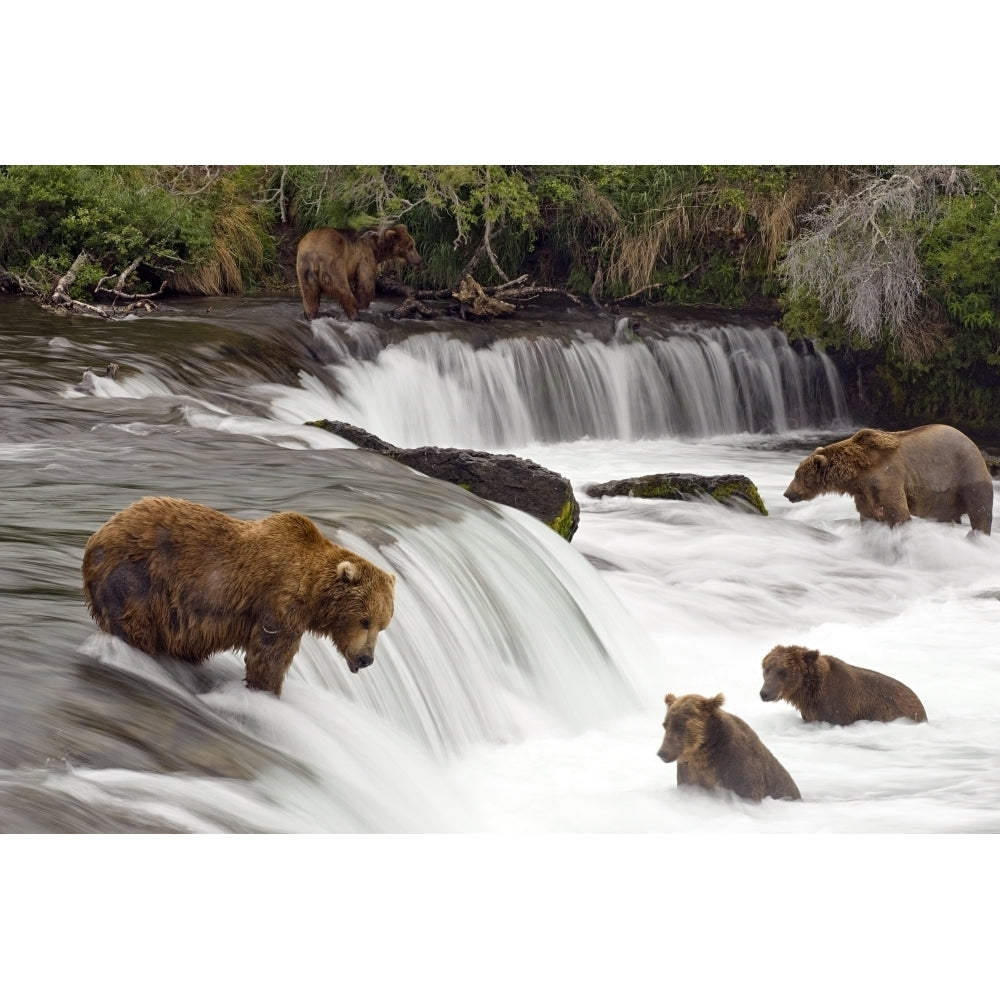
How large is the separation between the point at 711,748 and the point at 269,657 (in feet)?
4.57

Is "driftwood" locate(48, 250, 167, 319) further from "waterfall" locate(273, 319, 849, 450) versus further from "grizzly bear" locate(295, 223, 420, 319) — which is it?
"waterfall" locate(273, 319, 849, 450)

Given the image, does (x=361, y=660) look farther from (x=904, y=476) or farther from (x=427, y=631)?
(x=904, y=476)

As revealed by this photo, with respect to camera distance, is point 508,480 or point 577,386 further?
point 577,386

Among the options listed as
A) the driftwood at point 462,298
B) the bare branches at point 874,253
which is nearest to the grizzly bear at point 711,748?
the bare branches at point 874,253

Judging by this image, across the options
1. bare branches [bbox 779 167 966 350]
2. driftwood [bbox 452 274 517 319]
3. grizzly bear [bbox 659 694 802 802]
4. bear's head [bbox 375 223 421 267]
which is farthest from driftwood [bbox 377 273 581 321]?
grizzly bear [bbox 659 694 802 802]

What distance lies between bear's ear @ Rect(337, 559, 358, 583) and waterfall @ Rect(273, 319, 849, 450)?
617cm

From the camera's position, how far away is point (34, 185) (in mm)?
9242

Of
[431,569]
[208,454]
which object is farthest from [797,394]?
[431,569]

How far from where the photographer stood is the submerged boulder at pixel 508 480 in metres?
6.97

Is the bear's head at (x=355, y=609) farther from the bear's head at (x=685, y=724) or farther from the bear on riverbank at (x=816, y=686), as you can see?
the bear on riverbank at (x=816, y=686)

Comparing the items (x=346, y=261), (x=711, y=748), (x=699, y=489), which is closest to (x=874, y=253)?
(x=699, y=489)

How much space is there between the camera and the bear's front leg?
3637 mm

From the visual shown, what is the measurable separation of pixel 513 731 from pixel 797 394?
317 inches

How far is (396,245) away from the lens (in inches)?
452
